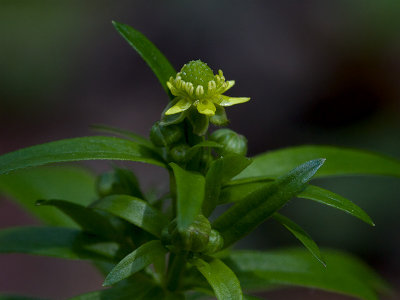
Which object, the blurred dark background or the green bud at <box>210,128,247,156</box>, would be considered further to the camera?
the blurred dark background

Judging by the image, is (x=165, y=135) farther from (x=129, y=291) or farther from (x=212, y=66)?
(x=212, y=66)

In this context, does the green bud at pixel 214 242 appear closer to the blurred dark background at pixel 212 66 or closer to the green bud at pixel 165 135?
the green bud at pixel 165 135

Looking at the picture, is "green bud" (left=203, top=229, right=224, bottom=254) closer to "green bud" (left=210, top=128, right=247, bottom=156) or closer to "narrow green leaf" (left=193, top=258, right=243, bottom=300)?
"narrow green leaf" (left=193, top=258, right=243, bottom=300)

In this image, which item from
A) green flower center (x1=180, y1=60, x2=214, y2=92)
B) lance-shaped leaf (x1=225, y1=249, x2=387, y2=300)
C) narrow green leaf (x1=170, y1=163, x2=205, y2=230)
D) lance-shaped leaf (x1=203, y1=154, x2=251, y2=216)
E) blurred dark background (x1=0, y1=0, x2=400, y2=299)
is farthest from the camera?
blurred dark background (x1=0, y1=0, x2=400, y2=299)

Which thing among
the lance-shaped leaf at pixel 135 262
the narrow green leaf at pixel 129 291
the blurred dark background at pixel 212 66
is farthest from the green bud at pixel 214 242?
the blurred dark background at pixel 212 66

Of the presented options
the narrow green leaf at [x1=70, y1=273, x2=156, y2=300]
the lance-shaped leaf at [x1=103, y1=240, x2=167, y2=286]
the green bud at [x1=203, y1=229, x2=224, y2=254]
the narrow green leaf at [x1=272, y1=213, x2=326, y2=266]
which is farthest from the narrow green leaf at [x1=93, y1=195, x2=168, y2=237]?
the narrow green leaf at [x1=272, y1=213, x2=326, y2=266]

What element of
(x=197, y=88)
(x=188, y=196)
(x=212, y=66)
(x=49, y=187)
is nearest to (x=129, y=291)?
(x=188, y=196)
